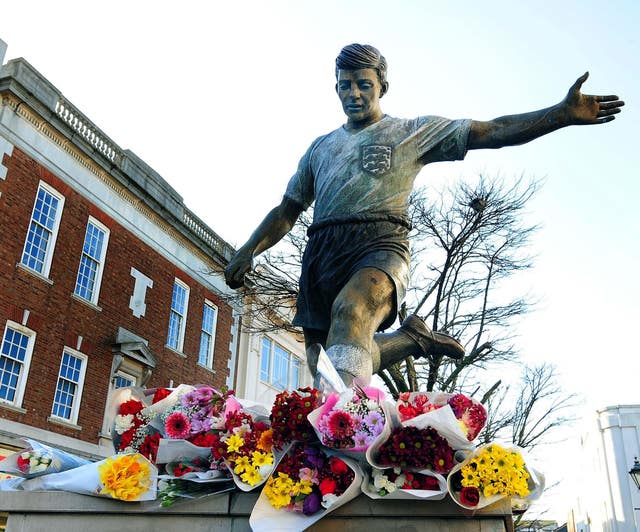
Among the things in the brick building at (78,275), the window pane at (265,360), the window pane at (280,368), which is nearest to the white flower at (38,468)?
the brick building at (78,275)

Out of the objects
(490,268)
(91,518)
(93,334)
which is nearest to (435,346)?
(91,518)

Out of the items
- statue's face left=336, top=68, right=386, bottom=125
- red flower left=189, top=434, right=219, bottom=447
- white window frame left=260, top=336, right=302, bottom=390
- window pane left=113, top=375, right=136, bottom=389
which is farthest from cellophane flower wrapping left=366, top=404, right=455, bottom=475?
white window frame left=260, top=336, right=302, bottom=390

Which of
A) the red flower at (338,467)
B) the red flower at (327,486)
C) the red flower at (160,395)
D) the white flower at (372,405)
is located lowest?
the red flower at (327,486)

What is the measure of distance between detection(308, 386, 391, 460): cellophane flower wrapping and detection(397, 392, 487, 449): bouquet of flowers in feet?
0.42

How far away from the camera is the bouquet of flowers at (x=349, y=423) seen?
2.79 metres

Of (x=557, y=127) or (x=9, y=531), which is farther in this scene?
(x=557, y=127)

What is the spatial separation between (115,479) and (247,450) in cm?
59

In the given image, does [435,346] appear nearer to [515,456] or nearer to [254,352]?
[515,456]

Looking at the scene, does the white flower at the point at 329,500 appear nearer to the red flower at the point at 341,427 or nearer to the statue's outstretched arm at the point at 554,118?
the red flower at the point at 341,427

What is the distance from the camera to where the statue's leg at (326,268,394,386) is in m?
3.72

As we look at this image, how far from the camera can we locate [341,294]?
3.95 meters

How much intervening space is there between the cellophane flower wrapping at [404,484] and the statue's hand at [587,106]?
2.29 m

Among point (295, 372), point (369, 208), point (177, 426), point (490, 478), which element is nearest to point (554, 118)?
point (369, 208)

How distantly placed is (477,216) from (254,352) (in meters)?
12.5
